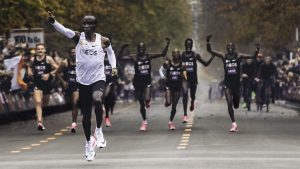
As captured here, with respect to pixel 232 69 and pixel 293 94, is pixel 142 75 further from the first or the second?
pixel 293 94

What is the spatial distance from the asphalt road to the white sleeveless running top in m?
1.25

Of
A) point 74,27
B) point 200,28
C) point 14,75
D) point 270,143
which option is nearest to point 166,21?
point 200,28

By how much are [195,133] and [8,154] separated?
5.70 meters

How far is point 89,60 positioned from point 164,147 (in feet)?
9.47

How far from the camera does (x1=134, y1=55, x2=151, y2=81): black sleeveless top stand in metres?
24.4

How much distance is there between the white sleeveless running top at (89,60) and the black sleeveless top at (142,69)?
8354mm

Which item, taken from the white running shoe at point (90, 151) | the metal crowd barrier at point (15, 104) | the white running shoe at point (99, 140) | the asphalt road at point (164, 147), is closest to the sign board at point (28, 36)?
the metal crowd barrier at point (15, 104)

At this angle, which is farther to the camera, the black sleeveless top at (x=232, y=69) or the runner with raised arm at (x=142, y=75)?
the runner with raised arm at (x=142, y=75)

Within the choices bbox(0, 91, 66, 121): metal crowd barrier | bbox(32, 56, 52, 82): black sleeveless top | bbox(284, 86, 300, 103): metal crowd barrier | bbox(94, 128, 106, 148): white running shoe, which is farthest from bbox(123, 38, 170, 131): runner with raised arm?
bbox(284, 86, 300, 103): metal crowd barrier

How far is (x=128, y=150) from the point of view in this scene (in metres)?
17.6

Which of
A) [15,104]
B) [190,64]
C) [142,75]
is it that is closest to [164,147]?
[142,75]

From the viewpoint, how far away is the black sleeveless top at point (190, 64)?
2588 centimetres

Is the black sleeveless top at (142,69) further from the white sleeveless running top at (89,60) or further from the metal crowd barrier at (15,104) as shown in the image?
the white sleeveless running top at (89,60)

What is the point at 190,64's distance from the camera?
26.0 meters
